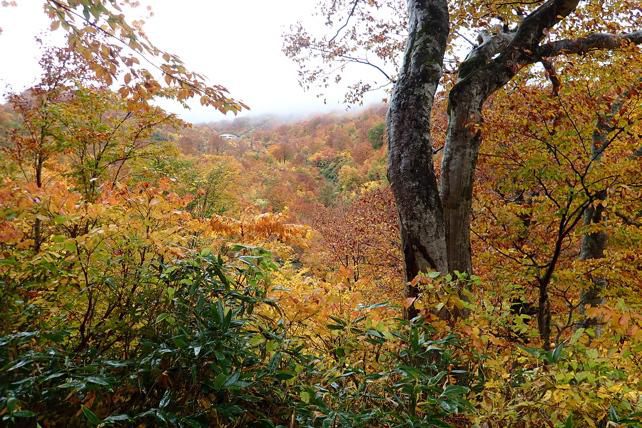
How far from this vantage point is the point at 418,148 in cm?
294

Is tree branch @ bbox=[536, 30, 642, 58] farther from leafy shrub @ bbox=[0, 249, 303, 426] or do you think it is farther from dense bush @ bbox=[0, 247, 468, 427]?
leafy shrub @ bbox=[0, 249, 303, 426]

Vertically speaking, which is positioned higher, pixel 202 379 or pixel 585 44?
pixel 585 44

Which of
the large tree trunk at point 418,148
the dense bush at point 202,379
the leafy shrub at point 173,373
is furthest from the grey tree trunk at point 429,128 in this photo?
the leafy shrub at point 173,373

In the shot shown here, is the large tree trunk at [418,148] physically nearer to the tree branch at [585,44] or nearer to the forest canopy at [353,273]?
the forest canopy at [353,273]

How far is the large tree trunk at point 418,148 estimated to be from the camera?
283 cm

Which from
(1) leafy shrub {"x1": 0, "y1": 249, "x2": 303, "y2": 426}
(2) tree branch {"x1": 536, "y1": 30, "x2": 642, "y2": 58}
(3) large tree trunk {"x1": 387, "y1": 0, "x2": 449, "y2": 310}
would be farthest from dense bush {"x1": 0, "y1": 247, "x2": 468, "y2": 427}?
(2) tree branch {"x1": 536, "y1": 30, "x2": 642, "y2": 58}

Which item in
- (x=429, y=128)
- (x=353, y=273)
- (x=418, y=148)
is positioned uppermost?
(x=429, y=128)

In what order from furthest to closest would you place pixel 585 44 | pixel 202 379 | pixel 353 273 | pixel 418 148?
pixel 585 44 < pixel 353 273 < pixel 418 148 < pixel 202 379

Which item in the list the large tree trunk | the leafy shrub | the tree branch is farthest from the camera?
the tree branch

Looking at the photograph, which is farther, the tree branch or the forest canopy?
the tree branch

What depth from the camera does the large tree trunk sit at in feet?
9.30

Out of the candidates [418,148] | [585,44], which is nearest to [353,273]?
[418,148]

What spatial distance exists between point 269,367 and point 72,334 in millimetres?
1030

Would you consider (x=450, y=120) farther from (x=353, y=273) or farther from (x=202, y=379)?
(x=202, y=379)
